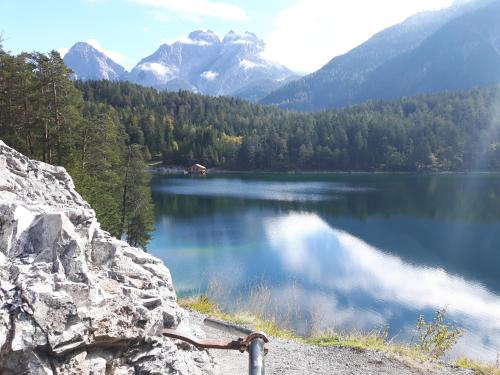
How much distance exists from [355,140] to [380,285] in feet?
352

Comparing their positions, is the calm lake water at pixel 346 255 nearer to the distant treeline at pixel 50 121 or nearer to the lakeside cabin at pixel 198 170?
the distant treeline at pixel 50 121

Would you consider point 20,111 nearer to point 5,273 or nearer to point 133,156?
point 133,156

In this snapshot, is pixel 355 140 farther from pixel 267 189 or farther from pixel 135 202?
pixel 135 202

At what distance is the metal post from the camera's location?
593cm

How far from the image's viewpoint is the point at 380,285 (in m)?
34.1

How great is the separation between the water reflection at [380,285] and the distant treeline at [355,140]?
87.9 metres

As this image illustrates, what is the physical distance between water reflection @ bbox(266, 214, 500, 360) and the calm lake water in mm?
85

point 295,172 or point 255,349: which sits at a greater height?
point 255,349

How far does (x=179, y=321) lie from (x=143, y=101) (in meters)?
192

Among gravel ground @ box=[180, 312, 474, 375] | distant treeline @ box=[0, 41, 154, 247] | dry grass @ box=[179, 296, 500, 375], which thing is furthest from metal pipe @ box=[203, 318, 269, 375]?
distant treeline @ box=[0, 41, 154, 247]

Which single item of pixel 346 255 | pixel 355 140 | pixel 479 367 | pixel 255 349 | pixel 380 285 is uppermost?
pixel 355 140

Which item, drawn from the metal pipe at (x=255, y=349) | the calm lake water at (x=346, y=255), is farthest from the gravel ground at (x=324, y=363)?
the calm lake water at (x=346, y=255)

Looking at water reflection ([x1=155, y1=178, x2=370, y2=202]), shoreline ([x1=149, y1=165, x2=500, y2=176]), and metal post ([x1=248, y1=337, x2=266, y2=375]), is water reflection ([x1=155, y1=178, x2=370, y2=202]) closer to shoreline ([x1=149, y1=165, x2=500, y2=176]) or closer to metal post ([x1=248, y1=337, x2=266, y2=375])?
shoreline ([x1=149, y1=165, x2=500, y2=176])

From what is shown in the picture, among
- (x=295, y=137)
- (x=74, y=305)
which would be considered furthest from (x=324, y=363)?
(x=295, y=137)
